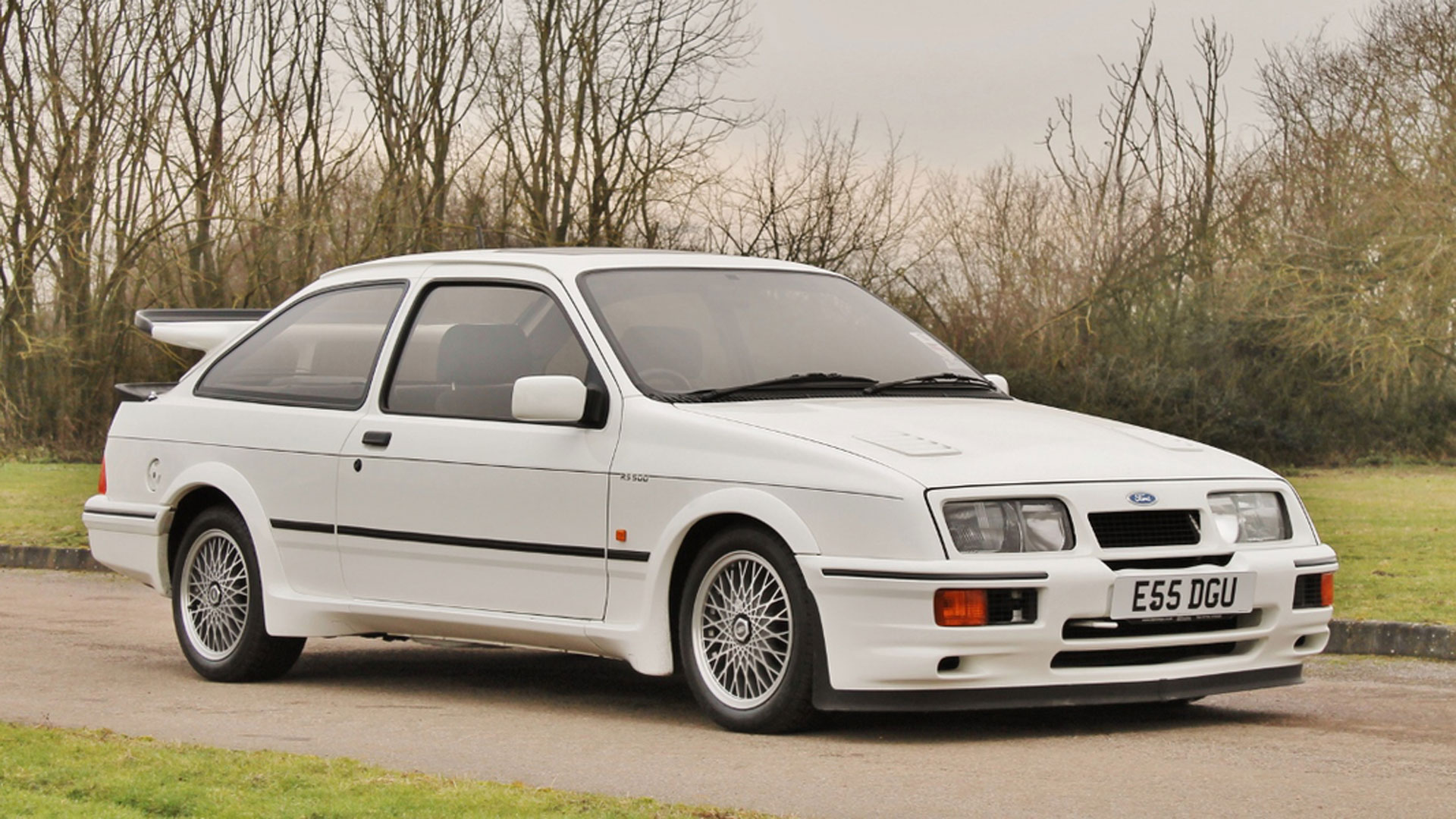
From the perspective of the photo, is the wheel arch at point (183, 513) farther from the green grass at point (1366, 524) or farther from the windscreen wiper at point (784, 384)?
the green grass at point (1366, 524)

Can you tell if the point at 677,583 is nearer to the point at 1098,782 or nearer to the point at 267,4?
the point at 1098,782

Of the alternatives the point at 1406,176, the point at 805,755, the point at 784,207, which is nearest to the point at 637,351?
the point at 805,755

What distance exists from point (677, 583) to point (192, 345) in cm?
373

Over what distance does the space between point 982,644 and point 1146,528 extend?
73cm

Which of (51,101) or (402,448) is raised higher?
(51,101)

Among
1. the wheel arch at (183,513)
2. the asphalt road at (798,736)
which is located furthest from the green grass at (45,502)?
the wheel arch at (183,513)

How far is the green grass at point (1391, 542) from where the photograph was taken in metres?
10.7

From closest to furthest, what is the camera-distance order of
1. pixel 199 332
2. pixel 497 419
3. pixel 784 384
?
pixel 784 384 < pixel 497 419 < pixel 199 332

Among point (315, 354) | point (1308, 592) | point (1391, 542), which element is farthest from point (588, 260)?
point (1391, 542)

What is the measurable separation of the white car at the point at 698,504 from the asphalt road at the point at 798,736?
24 cm

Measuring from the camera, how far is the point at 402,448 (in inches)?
307

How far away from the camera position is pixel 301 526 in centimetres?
820

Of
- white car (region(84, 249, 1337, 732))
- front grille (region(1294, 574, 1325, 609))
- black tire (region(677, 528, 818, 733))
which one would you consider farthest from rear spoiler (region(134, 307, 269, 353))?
front grille (region(1294, 574, 1325, 609))

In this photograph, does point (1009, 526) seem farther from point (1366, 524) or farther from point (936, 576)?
point (1366, 524)
